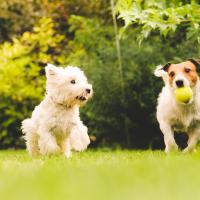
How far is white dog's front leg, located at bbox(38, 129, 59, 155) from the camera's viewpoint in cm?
848

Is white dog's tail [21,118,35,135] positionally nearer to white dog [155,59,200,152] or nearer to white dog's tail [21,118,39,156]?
white dog's tail [21,118,39,156]

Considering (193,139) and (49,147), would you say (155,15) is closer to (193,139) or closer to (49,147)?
(193,139)

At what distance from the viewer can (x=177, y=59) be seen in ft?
43.3

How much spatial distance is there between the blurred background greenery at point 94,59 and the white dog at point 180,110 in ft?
10.9

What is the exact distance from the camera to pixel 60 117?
864 cm

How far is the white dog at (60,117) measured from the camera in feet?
28.2

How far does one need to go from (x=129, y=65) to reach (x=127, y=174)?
8.97 meters

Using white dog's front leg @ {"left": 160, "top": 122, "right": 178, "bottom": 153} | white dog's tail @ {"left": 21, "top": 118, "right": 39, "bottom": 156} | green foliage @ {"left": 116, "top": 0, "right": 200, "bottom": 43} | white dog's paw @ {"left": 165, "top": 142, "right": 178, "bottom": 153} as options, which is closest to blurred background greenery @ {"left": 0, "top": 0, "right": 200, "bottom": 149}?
green foliage @ {"left": 116, "top": 0, "right": 200, "bottom": 43}

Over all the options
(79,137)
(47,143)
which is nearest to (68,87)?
(79,137)

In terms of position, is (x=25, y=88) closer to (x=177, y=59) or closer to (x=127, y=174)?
(x=177, y=59)

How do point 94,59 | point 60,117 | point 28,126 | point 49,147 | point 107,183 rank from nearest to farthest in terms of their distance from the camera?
point 107,183, point 49,147, point 60,117, point 28,126, point 94,59

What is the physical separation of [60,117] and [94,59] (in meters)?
5.77

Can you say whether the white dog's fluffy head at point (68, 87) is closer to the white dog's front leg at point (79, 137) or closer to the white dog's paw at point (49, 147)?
the white dog's front leg at point (79, 137)

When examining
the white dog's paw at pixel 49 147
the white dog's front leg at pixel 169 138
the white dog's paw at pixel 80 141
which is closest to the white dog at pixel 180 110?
the white dog's front leg at pixel 169 138
